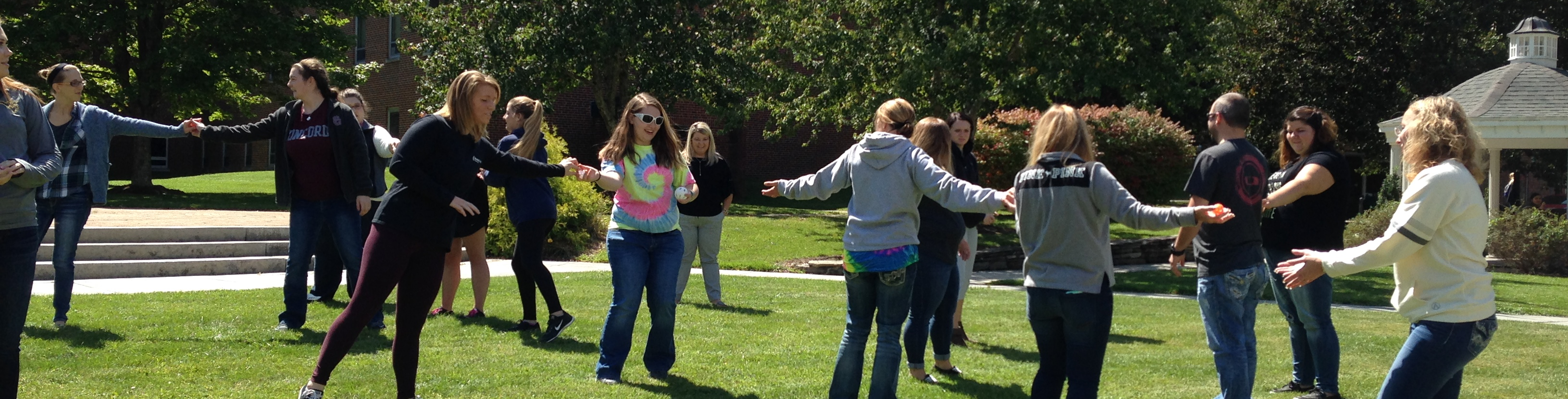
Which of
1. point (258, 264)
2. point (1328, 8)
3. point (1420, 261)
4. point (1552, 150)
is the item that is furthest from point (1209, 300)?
point (1552, 150)

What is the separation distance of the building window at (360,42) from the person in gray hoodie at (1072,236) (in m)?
30.1

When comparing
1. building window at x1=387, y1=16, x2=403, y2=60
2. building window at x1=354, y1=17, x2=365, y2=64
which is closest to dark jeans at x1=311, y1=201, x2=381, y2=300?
building window at x1=387, y1=16, x2=403, y2=60

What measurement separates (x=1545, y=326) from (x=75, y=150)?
11.6 m

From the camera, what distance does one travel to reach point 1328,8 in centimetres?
3058

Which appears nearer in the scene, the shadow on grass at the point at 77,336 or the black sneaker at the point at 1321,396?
the black sneaker at the point at 1321,396

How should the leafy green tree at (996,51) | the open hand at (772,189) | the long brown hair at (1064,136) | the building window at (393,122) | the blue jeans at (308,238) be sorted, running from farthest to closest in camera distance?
the building window at (393,122), the leafy green tree at (996,51), the blue jeans at (308,238), the open hand at (772,189), the long brown hair at (1064,136)

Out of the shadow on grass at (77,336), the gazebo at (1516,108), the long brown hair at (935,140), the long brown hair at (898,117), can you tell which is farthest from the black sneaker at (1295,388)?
the gazebo at (1516,108)

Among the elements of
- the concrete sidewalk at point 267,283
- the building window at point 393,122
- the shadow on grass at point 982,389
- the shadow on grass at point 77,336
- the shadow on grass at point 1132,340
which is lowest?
the concrete sidewalk at point 267,283

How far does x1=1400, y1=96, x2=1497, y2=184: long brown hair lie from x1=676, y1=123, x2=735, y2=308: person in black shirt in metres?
5.72

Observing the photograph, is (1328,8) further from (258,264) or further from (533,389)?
(533,389)

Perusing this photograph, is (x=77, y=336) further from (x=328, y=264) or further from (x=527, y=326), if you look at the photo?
(x=527, y=326)

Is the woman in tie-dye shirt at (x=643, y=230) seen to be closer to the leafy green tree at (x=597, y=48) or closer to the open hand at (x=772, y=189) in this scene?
the open hand at (x=772, y=189)

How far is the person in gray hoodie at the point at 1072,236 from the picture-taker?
4.49 m

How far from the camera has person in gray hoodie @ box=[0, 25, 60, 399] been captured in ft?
13.8
